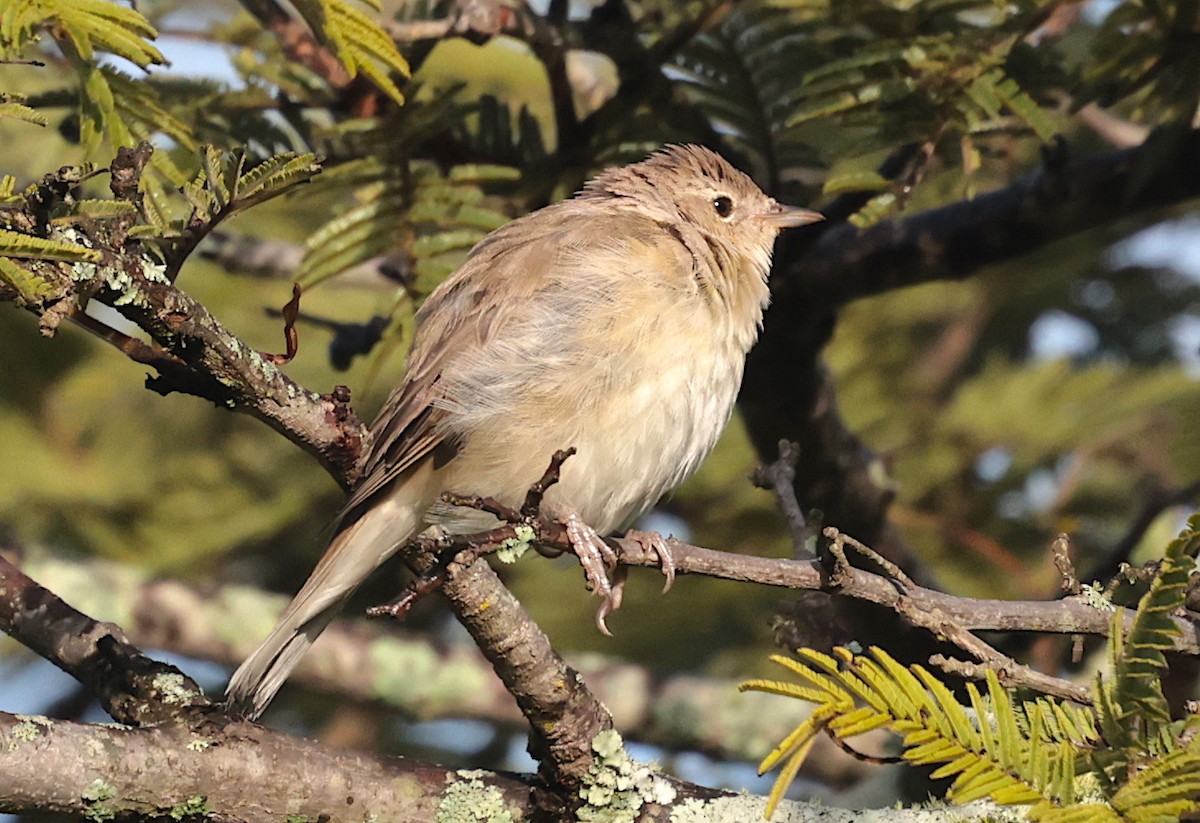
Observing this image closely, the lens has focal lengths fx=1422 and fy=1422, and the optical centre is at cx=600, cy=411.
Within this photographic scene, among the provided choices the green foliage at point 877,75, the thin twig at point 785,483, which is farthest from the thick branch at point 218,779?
the green foliage at point 877,75

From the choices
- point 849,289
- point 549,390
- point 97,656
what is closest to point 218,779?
point 97,656

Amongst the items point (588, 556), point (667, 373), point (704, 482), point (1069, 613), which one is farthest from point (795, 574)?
point (704, 482)

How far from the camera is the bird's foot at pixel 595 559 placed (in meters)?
3.21

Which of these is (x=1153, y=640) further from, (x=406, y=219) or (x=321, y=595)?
(x=406, y=219)

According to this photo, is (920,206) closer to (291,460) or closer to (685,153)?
(685,153)

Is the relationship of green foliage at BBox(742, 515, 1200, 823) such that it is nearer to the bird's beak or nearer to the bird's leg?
the bird's leg

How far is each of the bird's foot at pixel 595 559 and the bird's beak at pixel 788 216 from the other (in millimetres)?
1412

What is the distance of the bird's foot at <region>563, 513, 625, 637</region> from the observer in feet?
10.5

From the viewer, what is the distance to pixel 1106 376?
5.39 metres

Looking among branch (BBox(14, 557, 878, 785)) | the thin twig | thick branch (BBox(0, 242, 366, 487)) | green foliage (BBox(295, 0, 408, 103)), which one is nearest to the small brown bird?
the thin twig

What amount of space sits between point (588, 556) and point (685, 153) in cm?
170

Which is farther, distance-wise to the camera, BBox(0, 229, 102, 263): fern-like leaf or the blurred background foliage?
the blurred background foliage

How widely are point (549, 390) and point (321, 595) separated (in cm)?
81

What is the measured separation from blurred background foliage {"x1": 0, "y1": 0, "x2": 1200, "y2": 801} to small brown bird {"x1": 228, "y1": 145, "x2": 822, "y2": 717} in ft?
0.40
